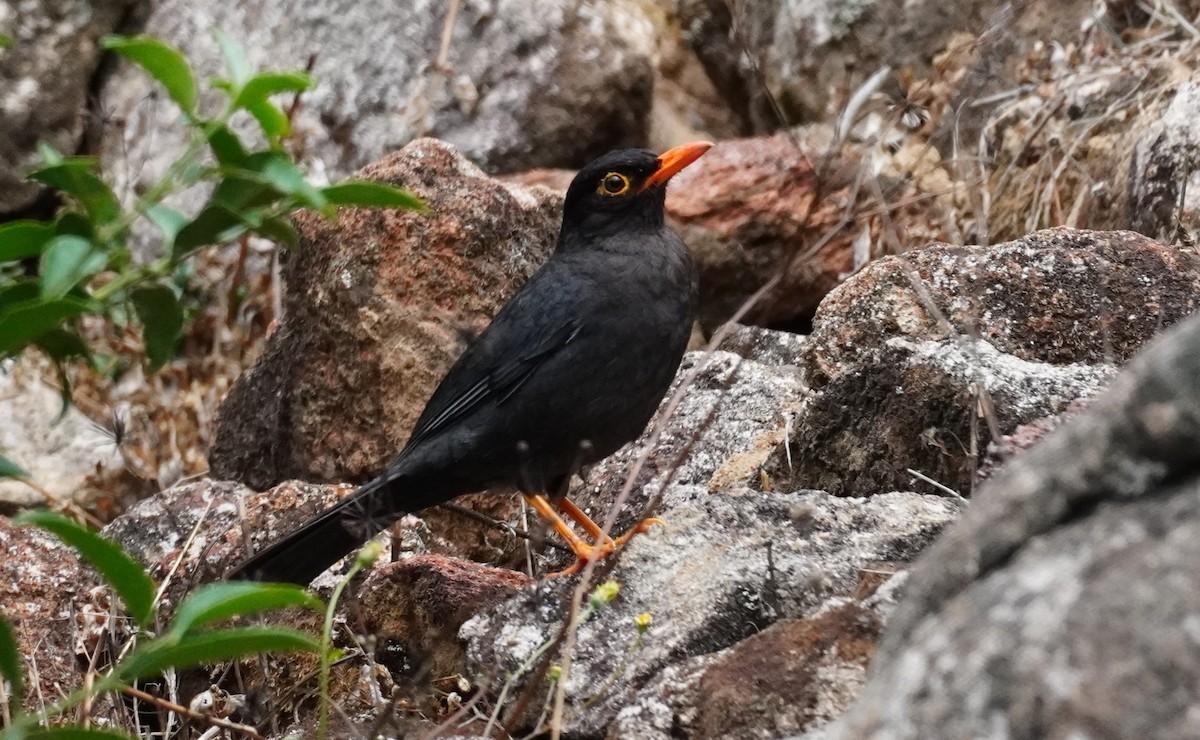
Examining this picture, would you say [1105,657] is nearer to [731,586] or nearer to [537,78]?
[731,586]

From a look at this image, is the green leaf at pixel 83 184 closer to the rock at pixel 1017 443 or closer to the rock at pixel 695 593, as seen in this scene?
the rock at pixel 695 593

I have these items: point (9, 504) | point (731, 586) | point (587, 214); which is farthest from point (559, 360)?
point (9, 504)

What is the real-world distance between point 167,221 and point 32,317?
0.31 metres

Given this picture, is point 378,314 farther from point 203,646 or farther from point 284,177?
point 203,646

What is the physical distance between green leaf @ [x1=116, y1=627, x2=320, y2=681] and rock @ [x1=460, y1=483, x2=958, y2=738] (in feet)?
3.44

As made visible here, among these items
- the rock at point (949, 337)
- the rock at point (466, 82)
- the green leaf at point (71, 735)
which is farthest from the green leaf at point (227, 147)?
the rock at point (466, 82)

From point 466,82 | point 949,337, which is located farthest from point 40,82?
point 949,337

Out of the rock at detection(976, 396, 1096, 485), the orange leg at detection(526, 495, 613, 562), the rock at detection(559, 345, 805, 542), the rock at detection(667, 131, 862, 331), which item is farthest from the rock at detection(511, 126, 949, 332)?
the rock at detection(976, 396, 1096, 485)

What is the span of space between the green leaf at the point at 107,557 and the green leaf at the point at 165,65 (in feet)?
2.17

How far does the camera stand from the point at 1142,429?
167 cm

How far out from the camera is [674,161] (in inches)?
206

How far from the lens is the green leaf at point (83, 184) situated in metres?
2.05

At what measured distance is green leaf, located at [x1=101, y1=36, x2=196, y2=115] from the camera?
2031mm

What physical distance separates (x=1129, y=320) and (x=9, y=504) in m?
4.67
